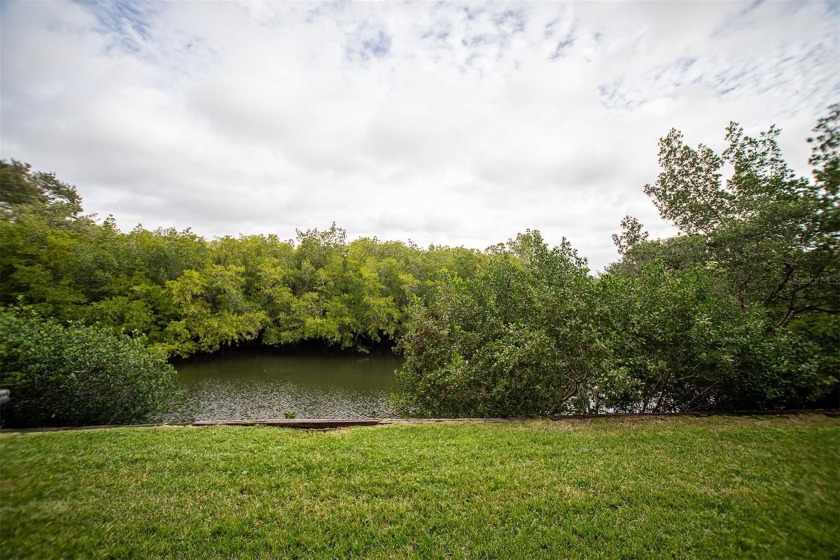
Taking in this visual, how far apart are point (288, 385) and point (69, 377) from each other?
34.8 feet

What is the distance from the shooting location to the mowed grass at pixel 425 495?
3.59 meters

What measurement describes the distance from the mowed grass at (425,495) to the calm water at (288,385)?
7.70m

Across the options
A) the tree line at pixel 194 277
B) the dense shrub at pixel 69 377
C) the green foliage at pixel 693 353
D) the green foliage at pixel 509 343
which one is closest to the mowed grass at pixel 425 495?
the green foliage at pixel 693 353

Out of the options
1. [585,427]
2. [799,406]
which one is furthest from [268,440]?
[799,406]

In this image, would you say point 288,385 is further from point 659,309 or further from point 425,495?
point 659,309

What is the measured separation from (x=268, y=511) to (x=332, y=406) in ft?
37.1

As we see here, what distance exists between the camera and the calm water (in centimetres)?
1412

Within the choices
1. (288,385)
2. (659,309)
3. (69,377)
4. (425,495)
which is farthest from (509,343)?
(288,385)

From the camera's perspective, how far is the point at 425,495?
14.8 feet

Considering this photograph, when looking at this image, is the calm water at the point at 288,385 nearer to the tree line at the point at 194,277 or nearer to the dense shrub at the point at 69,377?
the tree line at the point at 194,277

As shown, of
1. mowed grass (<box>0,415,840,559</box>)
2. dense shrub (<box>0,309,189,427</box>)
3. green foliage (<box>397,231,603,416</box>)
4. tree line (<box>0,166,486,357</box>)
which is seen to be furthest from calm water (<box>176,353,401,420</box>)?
mowed grass (<box>0,415,840,559</box>)

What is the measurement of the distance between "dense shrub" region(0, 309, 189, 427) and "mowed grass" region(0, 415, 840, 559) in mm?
2298

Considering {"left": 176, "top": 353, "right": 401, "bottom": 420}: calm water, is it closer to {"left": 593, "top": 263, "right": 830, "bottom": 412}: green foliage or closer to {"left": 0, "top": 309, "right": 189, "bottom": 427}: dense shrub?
{"left": 0, "top": 309, "right": 189, "bottom": 427}: dense shrub

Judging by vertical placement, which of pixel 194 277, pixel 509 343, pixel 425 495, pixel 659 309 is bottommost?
pixel 425 495
